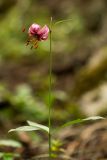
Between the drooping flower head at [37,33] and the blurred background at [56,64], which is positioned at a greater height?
the drooping flower head at [37,33]

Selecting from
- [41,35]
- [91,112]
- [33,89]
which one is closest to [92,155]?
[41,35]

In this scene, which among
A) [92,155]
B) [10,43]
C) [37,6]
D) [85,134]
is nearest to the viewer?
[92,155]

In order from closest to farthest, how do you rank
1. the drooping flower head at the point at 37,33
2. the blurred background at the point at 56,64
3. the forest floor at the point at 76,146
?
the drooping flower head at the point at 37,33, the forest floor at the point at 76,146, the blurred background at the point at 56,64

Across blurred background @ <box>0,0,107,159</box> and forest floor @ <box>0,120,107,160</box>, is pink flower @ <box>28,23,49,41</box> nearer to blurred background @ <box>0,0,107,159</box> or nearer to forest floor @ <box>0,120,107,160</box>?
forest floor @ <box>0,120,107,160</box>

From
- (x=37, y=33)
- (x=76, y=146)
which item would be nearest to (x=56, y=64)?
(x=76, y=146)

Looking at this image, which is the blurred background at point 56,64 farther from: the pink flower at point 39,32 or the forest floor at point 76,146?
the pink flower at point 39,32

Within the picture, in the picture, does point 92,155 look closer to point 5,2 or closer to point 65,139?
point 65,139

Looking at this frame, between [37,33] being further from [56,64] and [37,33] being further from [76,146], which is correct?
[56,64]

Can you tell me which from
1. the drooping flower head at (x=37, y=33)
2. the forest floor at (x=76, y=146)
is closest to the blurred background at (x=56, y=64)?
the forest floor at (x=76, y=146)
